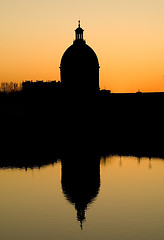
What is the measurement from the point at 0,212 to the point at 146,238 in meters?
8.73

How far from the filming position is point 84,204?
27672mm

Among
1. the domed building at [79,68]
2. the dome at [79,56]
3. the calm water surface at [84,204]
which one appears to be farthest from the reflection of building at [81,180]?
the domed building at [79,68]

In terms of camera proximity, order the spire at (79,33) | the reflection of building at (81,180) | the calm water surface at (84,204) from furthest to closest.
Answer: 1. the spire at (79,33)
2. the reflection of building at (81,180)
3. the calm water surface at (84,204)

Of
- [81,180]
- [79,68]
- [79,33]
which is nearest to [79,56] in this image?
[79,68]

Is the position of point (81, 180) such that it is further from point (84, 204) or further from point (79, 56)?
point (79, 56)

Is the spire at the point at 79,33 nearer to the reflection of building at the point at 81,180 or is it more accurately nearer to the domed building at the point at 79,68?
the domed building at the point at 79,68

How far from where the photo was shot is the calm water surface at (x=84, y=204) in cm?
2252

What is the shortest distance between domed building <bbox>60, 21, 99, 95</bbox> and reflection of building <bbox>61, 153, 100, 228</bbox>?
42.5 metres

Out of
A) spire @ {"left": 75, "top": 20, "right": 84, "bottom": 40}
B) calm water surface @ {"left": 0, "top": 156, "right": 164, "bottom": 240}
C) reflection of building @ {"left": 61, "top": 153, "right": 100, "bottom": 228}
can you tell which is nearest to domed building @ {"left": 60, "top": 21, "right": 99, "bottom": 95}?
spire @ {"left": 75, "top": 20, "right": 84, "bottom": 40}

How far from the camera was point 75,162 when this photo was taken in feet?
140

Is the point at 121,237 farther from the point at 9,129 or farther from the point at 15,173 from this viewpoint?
the point at 9,129

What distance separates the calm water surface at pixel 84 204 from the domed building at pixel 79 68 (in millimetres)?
48826

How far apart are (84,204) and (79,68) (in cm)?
6195

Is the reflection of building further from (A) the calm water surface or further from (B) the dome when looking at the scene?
(B) the dome
